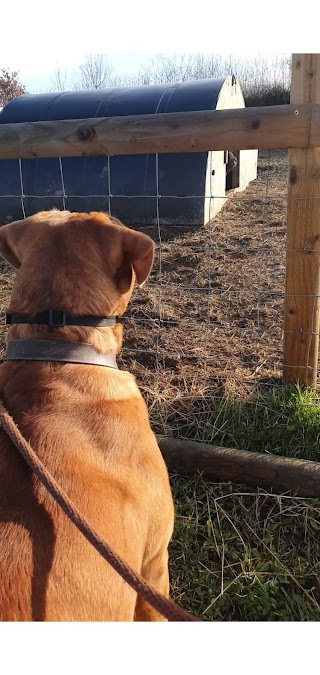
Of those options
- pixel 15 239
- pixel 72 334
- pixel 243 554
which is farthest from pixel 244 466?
pixel 15 239

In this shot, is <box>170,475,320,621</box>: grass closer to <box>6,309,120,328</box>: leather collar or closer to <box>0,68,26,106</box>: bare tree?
<box>6,309,120,328</box>: leather collar

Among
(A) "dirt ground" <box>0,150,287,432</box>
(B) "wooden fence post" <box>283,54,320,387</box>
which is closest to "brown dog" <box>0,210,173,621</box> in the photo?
(B) "wooden fence post" <box>283,54,320,387</box>

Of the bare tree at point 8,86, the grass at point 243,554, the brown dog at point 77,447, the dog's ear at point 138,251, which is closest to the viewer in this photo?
the brown dog at point 77,447

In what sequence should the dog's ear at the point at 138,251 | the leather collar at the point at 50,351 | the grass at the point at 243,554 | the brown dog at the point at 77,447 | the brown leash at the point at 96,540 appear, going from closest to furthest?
the brown leash at the point at 96,540
the brown dog at the point at 77,447
the leather collar at the point at 50,351
the dog's ear at the point at 138,251
the grass at the point at 243,554

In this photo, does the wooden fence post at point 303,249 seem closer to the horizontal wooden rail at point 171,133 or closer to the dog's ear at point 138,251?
the horizontal wooden rail at point 171,133

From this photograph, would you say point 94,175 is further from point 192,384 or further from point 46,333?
point 46,333

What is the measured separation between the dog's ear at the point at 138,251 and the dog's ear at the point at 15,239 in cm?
41

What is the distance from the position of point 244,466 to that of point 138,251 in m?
1.49

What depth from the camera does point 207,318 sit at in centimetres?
486

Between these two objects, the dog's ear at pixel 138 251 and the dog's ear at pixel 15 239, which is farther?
the dog's ear at pixel 15 239

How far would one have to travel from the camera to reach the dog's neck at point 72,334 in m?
1.97

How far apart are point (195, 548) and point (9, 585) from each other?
63.2 inches

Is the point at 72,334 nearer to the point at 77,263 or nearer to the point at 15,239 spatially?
the point at 77,263

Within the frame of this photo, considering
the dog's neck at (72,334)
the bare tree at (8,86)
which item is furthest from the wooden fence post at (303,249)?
the bare tree at (8,86)
